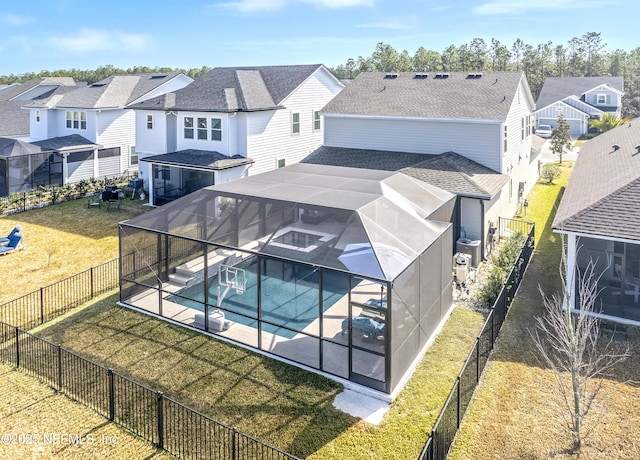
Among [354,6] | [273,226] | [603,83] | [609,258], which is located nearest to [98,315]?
[273,226]

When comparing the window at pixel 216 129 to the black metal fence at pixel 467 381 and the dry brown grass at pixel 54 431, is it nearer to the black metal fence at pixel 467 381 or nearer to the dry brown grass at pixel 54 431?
the black metal fence at pixel 467 381

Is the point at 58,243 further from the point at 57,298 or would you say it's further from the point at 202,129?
the point at 202,129

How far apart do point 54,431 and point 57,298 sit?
7149 millimetres

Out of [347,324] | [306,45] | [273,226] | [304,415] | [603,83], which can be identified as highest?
[306,45]

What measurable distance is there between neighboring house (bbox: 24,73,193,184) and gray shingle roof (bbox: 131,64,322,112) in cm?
554

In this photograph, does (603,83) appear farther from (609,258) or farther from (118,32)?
(118,32)

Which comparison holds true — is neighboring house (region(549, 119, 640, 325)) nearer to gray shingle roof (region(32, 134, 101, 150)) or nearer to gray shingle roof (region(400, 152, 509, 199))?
gray shingle roof (region(400, 152, 509, 199))

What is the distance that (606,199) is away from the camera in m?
14.0

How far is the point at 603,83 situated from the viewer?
57969mm

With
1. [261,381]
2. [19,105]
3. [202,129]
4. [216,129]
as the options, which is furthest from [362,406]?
[19,105]

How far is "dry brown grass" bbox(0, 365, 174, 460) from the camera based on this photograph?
28.4ft

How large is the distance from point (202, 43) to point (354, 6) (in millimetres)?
30484

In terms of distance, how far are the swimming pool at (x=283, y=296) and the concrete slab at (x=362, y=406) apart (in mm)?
2109

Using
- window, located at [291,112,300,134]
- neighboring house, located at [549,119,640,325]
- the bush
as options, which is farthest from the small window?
the bush
